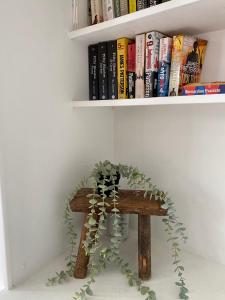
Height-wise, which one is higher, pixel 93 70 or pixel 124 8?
pixel 124 8

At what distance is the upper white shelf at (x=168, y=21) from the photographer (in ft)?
2.49

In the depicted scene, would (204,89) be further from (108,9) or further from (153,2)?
(108,9)

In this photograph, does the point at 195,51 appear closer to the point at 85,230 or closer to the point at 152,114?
the point at 152,114

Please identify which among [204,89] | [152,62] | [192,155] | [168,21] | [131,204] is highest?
[168,21]

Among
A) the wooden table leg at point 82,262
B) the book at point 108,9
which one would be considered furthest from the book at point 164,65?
the wooden table leg at point 82,262

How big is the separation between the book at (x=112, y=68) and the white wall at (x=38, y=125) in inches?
5.1

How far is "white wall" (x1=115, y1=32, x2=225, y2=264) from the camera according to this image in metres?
1.00

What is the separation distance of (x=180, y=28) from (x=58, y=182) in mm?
705

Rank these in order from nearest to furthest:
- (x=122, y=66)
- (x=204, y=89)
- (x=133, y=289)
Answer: (x=204, y=89), (x=133, y=289), (x=122, y=66)

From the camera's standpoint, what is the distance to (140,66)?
971mm

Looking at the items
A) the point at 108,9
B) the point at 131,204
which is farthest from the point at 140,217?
the point at 108,9

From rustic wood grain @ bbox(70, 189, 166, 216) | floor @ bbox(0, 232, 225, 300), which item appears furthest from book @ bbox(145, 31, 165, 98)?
floor @ bbox(0, 232, 225, 300)

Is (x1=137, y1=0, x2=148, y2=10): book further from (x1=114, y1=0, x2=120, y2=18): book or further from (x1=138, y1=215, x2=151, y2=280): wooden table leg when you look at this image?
(x1=138, y1=215, x2=151, y2=280): wooden table leg

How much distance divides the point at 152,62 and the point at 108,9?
0.26 metres
